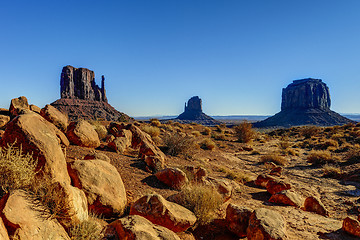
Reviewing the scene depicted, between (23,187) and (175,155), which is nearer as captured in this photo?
(23,187)

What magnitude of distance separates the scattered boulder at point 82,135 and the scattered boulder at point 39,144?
13.5 ft

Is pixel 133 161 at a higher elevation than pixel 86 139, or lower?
lower

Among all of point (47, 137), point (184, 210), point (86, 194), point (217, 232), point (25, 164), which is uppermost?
point (47, 137)

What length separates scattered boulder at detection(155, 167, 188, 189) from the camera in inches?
249

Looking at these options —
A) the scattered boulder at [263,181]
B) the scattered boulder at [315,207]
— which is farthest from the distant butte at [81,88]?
the scattered boulder at [315,207]

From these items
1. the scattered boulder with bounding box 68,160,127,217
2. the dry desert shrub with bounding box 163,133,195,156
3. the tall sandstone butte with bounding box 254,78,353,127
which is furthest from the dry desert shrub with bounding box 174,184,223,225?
the tall sandstone butte with bounding box 254,78,353,127

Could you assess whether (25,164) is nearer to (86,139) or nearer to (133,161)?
(133,161)

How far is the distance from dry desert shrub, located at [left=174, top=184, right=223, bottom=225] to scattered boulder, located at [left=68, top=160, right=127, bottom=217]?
4.77 feet

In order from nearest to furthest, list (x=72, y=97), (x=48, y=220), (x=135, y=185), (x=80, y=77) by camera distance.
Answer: (x=48, y=220) < (x=135, y=185) < (x=72, y=97) < (x=80, y=77)

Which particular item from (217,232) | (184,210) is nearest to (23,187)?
(184,210)

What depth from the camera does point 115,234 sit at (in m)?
3.10

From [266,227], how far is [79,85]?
10296 centimetres

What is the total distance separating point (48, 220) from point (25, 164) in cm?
111

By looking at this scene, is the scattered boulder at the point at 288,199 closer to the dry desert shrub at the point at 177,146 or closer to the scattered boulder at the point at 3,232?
the dry desert shrub at the point at 177,146
